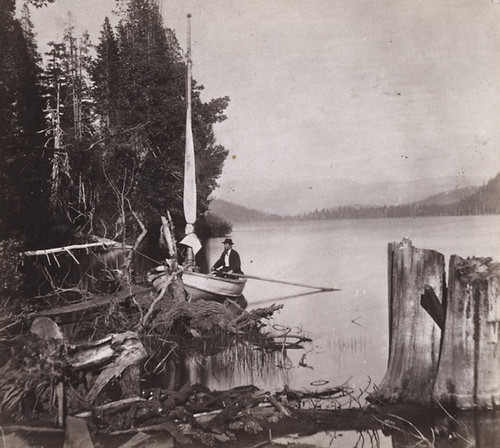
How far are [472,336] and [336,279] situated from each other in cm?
305

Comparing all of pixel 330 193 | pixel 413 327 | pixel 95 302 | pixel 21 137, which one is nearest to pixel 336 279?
pixel 330 193

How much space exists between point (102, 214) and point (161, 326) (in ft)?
5.27

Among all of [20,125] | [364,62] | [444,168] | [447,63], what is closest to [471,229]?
[444,168]

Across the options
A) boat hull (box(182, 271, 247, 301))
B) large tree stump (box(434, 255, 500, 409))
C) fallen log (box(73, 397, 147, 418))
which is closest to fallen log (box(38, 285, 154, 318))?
boat hull (box(182, 271, 247, 301))

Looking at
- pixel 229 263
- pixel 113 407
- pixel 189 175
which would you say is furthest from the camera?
pixel 229 263

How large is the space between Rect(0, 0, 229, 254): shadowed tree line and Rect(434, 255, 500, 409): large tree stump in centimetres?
317

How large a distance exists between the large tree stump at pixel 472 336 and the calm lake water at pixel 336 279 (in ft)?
3.04

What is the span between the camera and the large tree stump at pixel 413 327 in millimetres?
4059

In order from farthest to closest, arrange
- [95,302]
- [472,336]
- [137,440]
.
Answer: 1. [95,302]
2. [472,336]
3. [137,440]

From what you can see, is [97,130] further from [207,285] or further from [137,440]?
[137,440]

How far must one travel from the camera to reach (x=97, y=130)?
582 centimetres

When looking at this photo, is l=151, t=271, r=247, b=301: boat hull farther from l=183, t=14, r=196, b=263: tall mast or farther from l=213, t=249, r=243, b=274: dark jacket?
l=183, t=14, r=196, b=263: tall mast

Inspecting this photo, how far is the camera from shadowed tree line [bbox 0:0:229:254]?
16.5 feet

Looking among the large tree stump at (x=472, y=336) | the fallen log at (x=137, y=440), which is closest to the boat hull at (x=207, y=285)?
the fallen log at (x=137, y=440)
